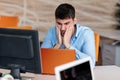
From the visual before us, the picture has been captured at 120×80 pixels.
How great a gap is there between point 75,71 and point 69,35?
1.08 metres

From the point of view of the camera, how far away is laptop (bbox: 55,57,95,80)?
1.45 meters

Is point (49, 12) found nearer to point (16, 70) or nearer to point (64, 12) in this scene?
point (64, 12)

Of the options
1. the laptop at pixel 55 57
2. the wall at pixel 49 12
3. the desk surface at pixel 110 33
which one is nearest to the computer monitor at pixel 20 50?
the laptop at pixel 55 57

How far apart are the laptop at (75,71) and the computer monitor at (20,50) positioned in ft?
0.98

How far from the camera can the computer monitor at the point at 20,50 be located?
1.73 m

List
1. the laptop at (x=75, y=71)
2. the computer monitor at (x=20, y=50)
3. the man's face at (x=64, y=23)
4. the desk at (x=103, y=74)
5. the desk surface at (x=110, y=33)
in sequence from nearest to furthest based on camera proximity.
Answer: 1. the laptop at (x=75, y=71)
2. the computer monitor at (x=20, y=50)
3. the desk at (x=103, y=74)
4. the man's face at (x=64, y=23)
5. the desk surface at (x=110, y=33)

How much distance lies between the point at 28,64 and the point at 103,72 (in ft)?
2.43

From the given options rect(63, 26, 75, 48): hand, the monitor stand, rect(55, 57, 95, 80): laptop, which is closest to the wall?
rect(63, 26, 75, 48): hand

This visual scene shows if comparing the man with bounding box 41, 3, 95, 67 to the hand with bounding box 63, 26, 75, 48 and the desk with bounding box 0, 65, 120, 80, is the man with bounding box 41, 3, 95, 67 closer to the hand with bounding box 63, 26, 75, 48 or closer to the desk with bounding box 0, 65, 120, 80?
the hand with bounding box 63, 26, 75, 48

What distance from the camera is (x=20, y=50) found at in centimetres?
177

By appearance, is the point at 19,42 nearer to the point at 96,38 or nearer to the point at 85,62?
the point at 85,62

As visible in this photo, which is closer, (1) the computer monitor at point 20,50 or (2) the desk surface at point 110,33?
(1) the computer monitor at point 20,50

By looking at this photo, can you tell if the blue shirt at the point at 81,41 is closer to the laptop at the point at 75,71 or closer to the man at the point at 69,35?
the man at the point at 69,35

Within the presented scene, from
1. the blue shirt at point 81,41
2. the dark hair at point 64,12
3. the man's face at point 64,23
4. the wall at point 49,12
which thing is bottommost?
the blue shirt at point 81,41
